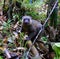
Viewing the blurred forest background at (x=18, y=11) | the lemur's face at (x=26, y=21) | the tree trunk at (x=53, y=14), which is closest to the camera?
the lemur's face at (x=26, y=21)

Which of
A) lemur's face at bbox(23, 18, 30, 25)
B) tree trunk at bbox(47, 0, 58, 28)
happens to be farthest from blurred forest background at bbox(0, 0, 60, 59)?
lemur's face at bbox(23, 18, 30, 25)

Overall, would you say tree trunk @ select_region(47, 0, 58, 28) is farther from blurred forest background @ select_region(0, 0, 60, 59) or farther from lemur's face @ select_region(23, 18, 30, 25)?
lemur's face @ select_region(23, 18, 30, 25)

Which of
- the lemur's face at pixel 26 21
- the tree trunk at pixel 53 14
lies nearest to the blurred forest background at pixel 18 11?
the tree trunk at pixel 53 14

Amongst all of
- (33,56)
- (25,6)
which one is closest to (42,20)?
(25,6)

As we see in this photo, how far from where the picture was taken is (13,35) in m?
7.38

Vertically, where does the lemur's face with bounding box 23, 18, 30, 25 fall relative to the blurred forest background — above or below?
above

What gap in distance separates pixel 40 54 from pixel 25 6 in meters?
2.88

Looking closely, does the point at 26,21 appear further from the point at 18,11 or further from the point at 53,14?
the point at 18,11

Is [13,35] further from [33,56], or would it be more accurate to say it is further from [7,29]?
[33,56]

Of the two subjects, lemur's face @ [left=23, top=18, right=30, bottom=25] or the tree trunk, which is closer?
lemur's face @ [left=23, top=18, right=30, bottom=25]

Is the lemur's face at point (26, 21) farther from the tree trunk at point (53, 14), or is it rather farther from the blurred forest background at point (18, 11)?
the blurred forest background at point (18, 11)

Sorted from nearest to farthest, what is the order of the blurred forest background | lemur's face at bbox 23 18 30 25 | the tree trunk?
lemur's face at bbox 23 18 30 25
the tree trunk
the blurred forest background

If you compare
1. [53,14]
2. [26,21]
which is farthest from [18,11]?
[26,21]

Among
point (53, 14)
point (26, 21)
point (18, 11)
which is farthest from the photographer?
point (18, 11)
